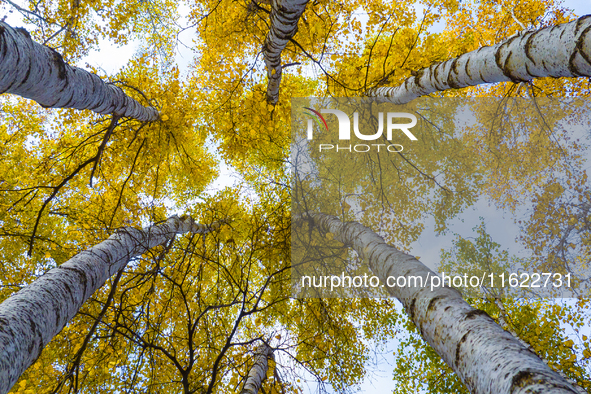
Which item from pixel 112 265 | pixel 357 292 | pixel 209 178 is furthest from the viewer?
pixel 209 178

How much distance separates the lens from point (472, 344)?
3.78 ft

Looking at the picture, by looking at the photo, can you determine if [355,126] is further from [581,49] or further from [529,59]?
[581,49]

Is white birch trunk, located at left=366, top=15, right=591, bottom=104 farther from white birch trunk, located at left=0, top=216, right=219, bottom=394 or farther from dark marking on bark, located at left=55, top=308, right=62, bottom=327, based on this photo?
dark marking on bark, located at left=55, top=308, right=62, bottom=327

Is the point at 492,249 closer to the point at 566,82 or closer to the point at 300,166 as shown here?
the point at 566,82

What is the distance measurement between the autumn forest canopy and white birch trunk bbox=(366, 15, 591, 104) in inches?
0.6

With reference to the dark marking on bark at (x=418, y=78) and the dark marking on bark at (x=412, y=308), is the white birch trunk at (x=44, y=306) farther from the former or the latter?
the dark marking on bark at (x=418, y=78)

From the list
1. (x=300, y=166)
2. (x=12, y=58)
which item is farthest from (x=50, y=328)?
(x=300, y=166)

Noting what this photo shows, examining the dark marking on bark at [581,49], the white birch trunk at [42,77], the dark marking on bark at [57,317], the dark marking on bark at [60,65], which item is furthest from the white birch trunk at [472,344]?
the dark marking on bark at [60,65]

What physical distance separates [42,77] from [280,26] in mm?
1974

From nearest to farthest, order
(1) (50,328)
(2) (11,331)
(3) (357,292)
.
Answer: (2) (11,331) < (1) (50,328) < (3) (357,292)

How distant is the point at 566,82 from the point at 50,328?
8.91 metres

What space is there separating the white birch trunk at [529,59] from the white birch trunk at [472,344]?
183 centimetres

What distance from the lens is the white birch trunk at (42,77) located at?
134 centimetres

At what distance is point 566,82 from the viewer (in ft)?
Answer: 16.5
